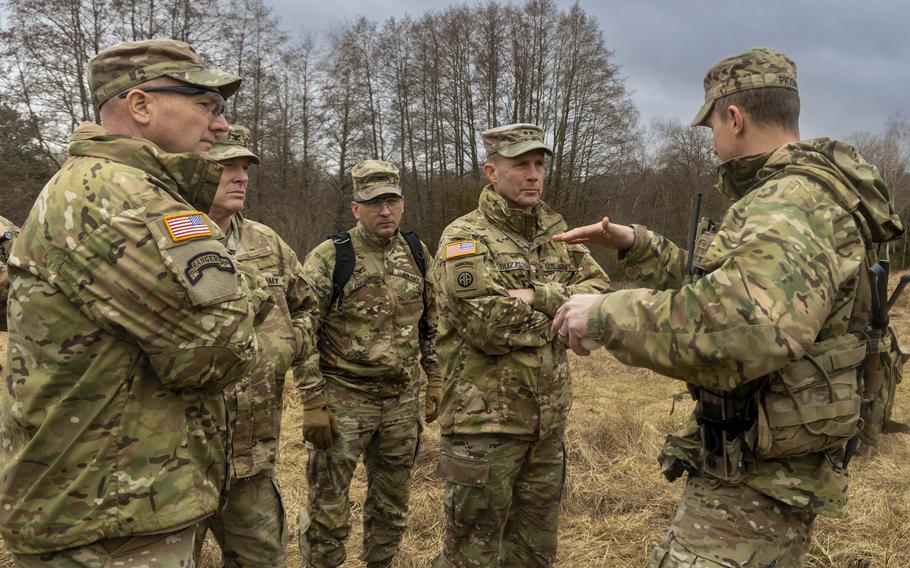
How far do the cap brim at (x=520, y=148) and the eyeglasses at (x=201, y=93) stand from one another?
1.72 meters

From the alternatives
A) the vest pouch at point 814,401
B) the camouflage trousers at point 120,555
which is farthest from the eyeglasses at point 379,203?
the vest pouch at point 814,401

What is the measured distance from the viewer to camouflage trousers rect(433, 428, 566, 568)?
328 centimetres

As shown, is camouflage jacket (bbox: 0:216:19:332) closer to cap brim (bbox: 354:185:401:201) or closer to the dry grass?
the dry grass

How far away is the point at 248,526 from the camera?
9.92 ft

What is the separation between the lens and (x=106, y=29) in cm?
1862

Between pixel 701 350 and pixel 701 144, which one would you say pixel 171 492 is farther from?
pixel 701 144

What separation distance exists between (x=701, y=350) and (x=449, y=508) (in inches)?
77.7

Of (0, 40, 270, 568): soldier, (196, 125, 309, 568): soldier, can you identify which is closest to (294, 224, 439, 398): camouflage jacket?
(196, 125, 309, 568): soldier

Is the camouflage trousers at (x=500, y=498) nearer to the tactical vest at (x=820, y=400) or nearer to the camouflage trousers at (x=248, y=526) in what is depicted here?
the camouflage trousers at (x=248, y=526)

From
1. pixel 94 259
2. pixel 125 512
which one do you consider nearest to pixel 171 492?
pixel 125 512

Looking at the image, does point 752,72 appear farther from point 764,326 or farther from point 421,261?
point 421,261

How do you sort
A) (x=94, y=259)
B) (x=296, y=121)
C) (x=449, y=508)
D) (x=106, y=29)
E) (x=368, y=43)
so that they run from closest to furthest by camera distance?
(x=94, y=259)
(x=449, y=508)
(x=106, y=29)
(x=296, y=121)
(x=368, y=43)

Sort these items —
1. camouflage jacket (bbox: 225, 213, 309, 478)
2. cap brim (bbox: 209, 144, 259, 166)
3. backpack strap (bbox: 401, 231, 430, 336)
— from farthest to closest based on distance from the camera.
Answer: backpack strap (bbox: 401, 231, 430, 336) → cap brim (bbox: 209, 144, 259, 166) → camouflage jacket (bbox: 225, 213, 309, 478)

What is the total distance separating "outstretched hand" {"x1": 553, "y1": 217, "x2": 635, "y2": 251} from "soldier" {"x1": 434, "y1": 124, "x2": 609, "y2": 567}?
1.90 feet
